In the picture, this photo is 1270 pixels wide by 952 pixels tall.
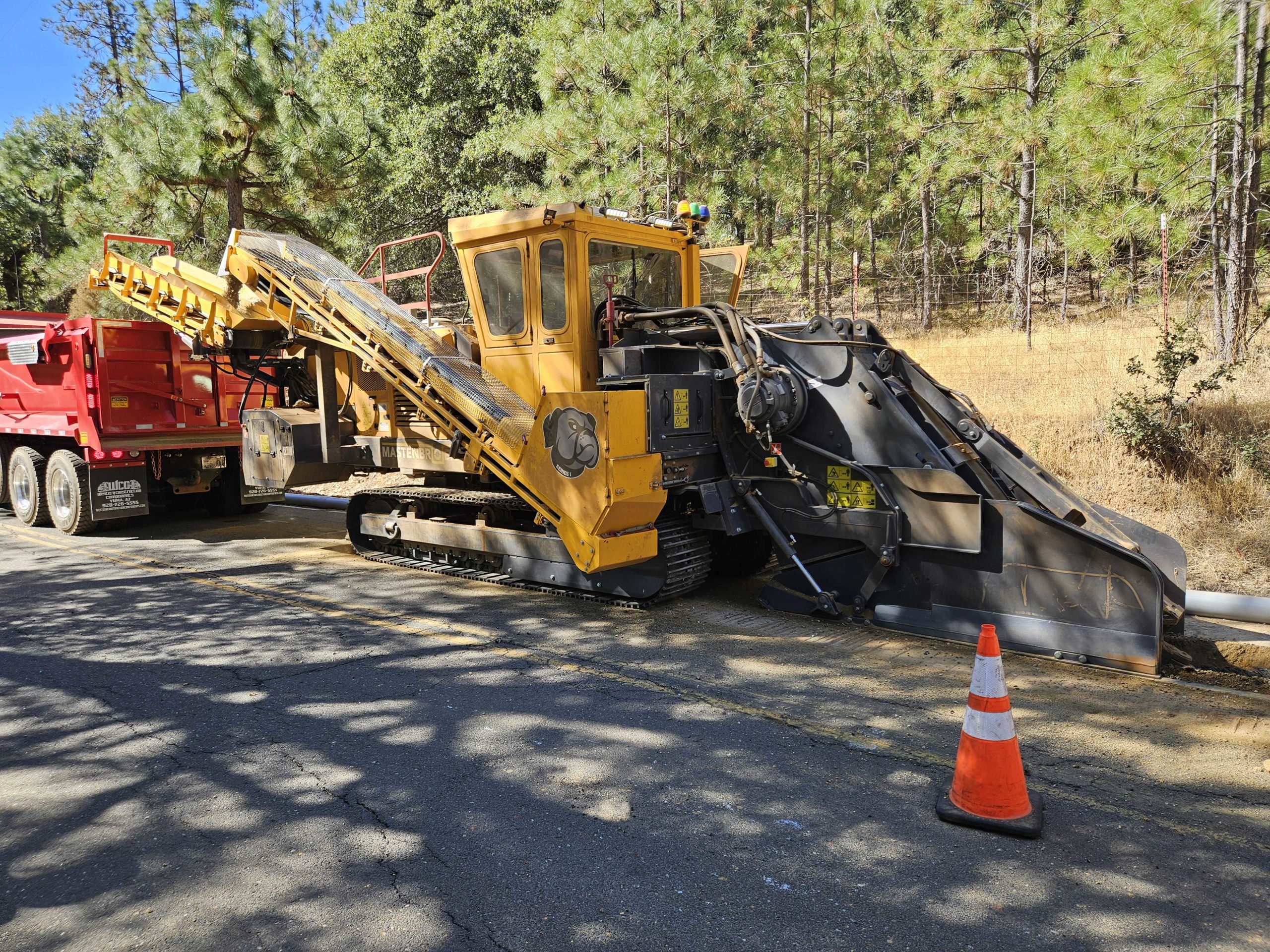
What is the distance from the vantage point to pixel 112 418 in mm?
10141

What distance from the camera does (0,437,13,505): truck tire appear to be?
11.9 m

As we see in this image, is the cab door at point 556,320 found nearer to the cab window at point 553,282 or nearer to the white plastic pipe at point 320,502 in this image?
the cab window at point 553,282

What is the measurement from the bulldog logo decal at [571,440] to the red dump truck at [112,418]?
4757 millimetres

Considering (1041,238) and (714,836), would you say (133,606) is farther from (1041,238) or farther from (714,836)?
(1041,238)

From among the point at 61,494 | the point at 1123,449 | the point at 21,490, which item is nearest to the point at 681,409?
the point at 1123,449

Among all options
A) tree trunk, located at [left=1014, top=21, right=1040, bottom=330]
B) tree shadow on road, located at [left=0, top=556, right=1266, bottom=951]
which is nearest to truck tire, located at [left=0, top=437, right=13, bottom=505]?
tree shadow on road, located at [left=0, top=556, right=1266, bottom=951]

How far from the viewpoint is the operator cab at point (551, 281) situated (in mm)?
6887

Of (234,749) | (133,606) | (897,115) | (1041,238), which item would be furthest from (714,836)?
(1041,238)

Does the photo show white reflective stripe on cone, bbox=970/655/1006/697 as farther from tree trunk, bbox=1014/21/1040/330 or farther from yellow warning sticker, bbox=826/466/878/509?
tree trunk, bbox=1014/21/1040/330

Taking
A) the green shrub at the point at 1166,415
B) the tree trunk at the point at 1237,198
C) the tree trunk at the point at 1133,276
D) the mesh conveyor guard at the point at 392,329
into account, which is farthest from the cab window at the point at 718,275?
the tree trunk at the point at 1133,276

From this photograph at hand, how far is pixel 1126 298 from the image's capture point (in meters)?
15.7

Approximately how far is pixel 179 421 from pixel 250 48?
7078 mm

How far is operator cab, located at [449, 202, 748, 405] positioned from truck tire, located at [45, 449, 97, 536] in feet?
19.5

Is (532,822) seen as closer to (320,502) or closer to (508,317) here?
(508,317)
